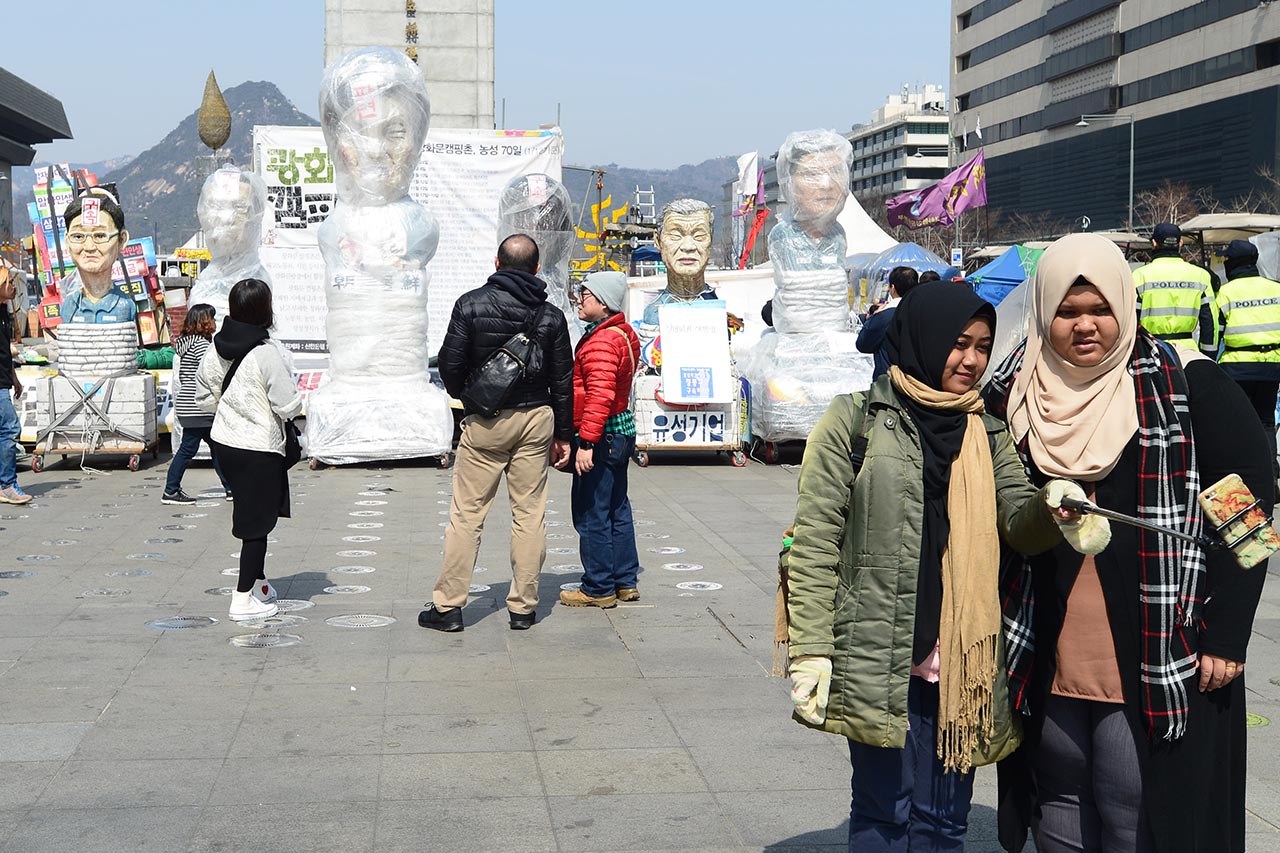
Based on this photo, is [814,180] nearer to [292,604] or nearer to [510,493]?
[510,493]

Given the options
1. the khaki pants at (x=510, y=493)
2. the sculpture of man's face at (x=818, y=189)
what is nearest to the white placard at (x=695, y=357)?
the sculpture of man's face at (x=818, y=189)

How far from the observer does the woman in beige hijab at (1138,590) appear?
2.92 meters

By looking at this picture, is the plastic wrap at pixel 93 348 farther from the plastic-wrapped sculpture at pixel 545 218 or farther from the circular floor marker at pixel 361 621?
the circular floor marker at pixel 361 621

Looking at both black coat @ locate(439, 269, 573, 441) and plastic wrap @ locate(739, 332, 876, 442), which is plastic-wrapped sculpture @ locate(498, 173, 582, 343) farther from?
black coat @ locate(439, 269, 573, 441)

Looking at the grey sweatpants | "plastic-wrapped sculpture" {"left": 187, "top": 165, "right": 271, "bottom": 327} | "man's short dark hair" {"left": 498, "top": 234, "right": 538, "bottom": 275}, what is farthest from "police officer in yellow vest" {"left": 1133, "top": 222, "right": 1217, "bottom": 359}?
"plastic-wrapped sculpture" {"left": 187, "top": 165, "right": 271, "bottom": 327}

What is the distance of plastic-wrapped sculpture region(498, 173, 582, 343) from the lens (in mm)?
16484

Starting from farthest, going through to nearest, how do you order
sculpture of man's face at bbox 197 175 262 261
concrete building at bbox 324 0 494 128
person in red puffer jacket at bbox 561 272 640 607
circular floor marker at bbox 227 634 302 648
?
concrete building at bbox 324 0 494 128
sculpture of man's face at bbox 197 175 262 261
person in red puffer jacket at bbox 561 272 640 607
circular floor marker at bbox 227 634 302 648

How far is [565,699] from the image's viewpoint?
17.8ft

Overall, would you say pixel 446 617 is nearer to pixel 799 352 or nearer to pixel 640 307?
pixel 799 352

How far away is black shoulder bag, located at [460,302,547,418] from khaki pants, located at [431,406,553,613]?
106 millimetres

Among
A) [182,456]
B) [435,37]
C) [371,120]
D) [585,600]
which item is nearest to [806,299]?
[371,120]

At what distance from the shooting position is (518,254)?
6668 mm

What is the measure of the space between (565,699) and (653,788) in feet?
3.53

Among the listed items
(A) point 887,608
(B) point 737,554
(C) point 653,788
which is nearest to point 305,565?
(B) point 737,554
